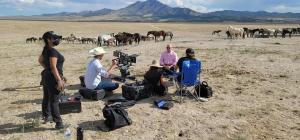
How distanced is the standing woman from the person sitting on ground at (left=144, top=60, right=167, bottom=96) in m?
3.38

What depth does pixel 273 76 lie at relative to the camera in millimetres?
14141

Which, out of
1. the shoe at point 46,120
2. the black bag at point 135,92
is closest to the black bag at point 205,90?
the black bag at point 135,92

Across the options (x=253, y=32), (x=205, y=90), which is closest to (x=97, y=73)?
(x=205, y=90)

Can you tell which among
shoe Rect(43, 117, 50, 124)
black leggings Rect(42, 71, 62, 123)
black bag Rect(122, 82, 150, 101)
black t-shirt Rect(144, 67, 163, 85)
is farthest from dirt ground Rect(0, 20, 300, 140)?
black t-shirt Rect(144, 67, 163, 85)

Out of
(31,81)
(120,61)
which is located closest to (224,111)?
(120,61)

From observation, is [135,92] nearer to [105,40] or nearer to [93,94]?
[93,94]

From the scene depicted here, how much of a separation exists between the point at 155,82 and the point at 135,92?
2.55 ft

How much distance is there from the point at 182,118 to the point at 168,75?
4190 millimetres

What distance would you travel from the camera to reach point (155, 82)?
1101 centimetres

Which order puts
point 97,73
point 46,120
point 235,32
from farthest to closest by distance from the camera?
1. point 235,32
2. point 97,73
3. point 46,120

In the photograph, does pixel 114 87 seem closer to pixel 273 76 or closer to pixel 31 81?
pixel 31 81

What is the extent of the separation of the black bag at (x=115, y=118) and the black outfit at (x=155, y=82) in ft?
8.20

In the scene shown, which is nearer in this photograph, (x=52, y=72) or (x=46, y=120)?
(x=52, y=72)

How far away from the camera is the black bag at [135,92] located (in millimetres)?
10533
